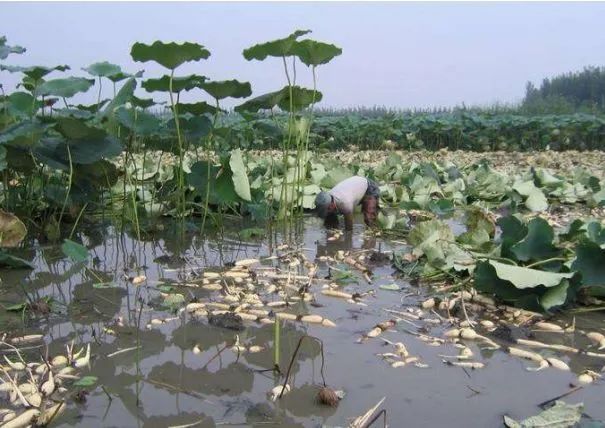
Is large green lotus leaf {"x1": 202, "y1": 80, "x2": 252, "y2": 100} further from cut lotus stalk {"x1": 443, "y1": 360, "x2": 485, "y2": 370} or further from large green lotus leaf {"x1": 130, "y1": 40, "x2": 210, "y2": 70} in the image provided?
cut lotus stalk {"x1": 443, "y1": 360, "x2": 485, "y2": 370}

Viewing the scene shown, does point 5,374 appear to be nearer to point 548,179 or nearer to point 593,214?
point 593,214

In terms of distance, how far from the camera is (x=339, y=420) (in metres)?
1.43

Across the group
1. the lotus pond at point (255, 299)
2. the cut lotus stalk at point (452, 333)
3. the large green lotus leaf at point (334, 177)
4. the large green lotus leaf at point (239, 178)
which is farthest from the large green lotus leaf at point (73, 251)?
the large green lotus leaf at point (334, 177)

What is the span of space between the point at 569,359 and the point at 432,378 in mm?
497

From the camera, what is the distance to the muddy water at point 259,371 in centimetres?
145

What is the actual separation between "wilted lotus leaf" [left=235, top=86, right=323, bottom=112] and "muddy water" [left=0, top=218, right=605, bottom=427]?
1.38 metres

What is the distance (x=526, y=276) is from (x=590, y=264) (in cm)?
26

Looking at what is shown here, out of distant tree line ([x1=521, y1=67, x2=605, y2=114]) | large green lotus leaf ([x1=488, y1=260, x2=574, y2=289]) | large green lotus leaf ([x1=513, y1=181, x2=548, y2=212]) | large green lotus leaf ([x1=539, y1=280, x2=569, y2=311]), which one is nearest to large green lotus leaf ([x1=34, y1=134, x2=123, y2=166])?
large green lotus leaf ([x1=488, y1=260, x2=574, y2=289])

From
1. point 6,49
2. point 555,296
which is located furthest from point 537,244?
point 6,49

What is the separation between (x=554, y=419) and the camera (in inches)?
54.0

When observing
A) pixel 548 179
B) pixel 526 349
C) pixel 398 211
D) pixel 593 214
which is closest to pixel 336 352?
pixel 526 349

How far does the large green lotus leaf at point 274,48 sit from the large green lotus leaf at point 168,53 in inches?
13.6

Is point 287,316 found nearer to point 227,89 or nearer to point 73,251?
point 73,251

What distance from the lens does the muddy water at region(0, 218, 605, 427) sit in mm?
1452
